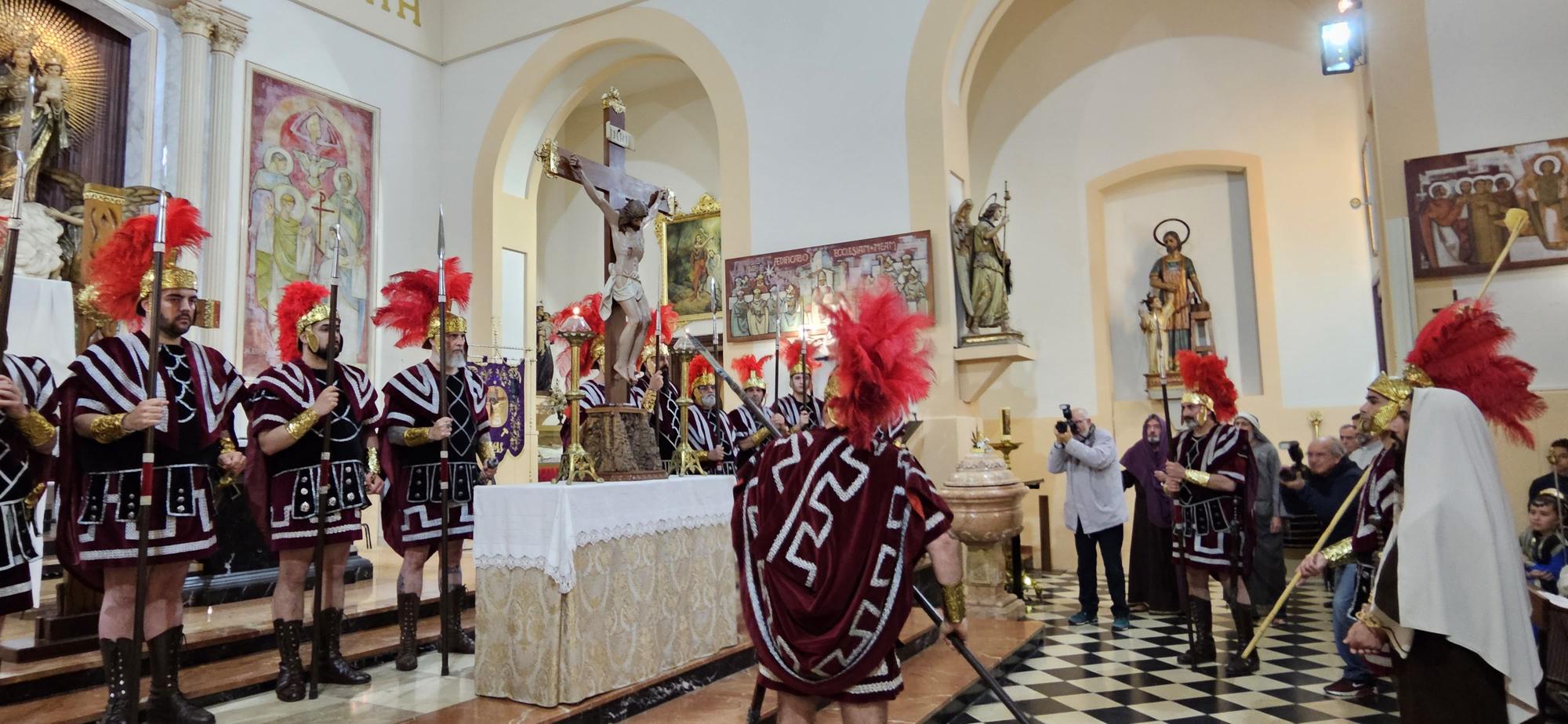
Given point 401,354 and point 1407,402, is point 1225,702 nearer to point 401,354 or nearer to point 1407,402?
point 1407,402

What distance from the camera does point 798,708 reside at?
2904 mm

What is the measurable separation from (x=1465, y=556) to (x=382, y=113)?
1184 cm

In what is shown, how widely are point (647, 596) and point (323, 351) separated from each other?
2082 millimetres

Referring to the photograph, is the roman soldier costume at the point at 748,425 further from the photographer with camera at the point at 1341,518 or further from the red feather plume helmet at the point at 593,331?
the photographer with camera at the point at 1341,518

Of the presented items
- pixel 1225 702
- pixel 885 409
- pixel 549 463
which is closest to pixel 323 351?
pixel 885 409

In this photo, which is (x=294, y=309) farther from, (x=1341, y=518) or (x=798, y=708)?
(x=1341, y=518)

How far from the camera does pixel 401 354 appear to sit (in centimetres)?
1097

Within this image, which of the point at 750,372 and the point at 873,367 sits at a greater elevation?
the point at 750,372

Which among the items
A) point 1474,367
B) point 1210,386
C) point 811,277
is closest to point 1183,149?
point 811,277

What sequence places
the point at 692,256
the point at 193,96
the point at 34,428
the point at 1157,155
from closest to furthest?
the point at 34,428 → the point at 193,96 → the point at 1157,155 → the point at 692,256

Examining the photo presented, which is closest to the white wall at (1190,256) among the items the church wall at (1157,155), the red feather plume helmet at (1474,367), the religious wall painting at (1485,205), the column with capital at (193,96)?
the church wall at (1157,155)

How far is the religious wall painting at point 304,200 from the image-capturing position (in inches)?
388

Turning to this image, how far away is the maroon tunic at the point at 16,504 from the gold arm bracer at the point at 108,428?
23 cm

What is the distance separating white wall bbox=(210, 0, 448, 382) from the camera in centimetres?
981
